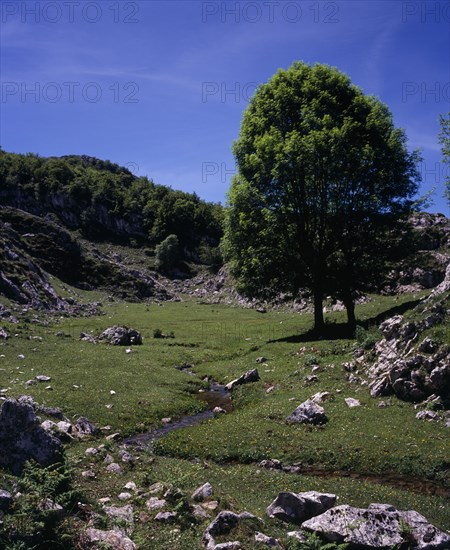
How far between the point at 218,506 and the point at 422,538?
526 cm

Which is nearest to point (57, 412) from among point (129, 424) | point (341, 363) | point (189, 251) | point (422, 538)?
point (129, 424)

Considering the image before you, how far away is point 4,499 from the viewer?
11.1 metres

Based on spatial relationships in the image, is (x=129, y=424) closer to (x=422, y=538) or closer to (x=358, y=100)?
(x=422, y=538)

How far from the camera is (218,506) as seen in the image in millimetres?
13117

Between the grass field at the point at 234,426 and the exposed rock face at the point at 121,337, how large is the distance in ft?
8.30

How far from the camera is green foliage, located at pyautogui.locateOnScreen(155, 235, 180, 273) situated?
Result: 543 ft

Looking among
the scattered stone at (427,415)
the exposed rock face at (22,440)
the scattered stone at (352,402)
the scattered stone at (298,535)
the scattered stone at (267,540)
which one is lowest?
the scattered stone at (298,535)

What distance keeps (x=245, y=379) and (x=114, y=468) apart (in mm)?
17284

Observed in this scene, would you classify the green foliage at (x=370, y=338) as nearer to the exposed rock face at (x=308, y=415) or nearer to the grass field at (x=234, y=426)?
the grass field at (x=234, y=426)

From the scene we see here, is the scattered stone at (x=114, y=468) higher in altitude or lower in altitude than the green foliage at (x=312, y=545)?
lower

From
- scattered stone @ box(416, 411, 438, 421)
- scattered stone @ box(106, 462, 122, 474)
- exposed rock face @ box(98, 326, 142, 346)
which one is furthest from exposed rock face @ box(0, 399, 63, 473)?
exposed rock face @ box(98, 326, 142, 346)

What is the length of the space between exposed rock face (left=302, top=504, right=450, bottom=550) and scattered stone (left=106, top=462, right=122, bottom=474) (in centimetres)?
655

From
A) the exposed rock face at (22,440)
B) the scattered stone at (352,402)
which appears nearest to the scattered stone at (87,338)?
the scattered stone at (352,402)

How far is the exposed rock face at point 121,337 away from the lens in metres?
47.9
